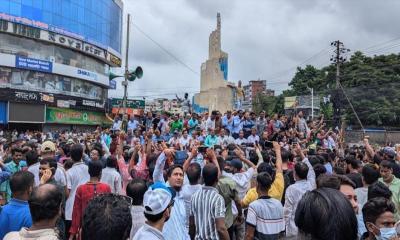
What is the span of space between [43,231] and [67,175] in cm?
323

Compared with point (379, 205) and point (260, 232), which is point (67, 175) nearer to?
point (260, 232)

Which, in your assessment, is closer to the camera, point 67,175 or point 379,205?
point 379,205

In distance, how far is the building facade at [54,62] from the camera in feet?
119

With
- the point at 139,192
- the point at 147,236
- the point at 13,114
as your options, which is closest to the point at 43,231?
the point at 147,236

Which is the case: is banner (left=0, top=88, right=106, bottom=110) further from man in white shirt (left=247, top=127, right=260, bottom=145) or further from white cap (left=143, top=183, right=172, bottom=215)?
white cap (left=143, top=183, right=172, bottom=215)

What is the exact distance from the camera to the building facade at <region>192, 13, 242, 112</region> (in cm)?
3538

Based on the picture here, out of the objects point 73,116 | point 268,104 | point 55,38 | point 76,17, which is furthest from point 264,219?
point 268,104

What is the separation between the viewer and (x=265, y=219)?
4195 mm

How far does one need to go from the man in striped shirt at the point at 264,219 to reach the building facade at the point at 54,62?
3518 cm

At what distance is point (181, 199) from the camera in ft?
13.7

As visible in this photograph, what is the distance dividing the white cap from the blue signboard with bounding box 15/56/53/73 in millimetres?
38209

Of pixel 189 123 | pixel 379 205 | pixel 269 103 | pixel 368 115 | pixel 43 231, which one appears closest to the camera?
pixel 43 231

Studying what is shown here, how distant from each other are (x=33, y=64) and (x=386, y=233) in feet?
132

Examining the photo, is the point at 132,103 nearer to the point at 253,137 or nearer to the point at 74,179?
the point at 253,137
